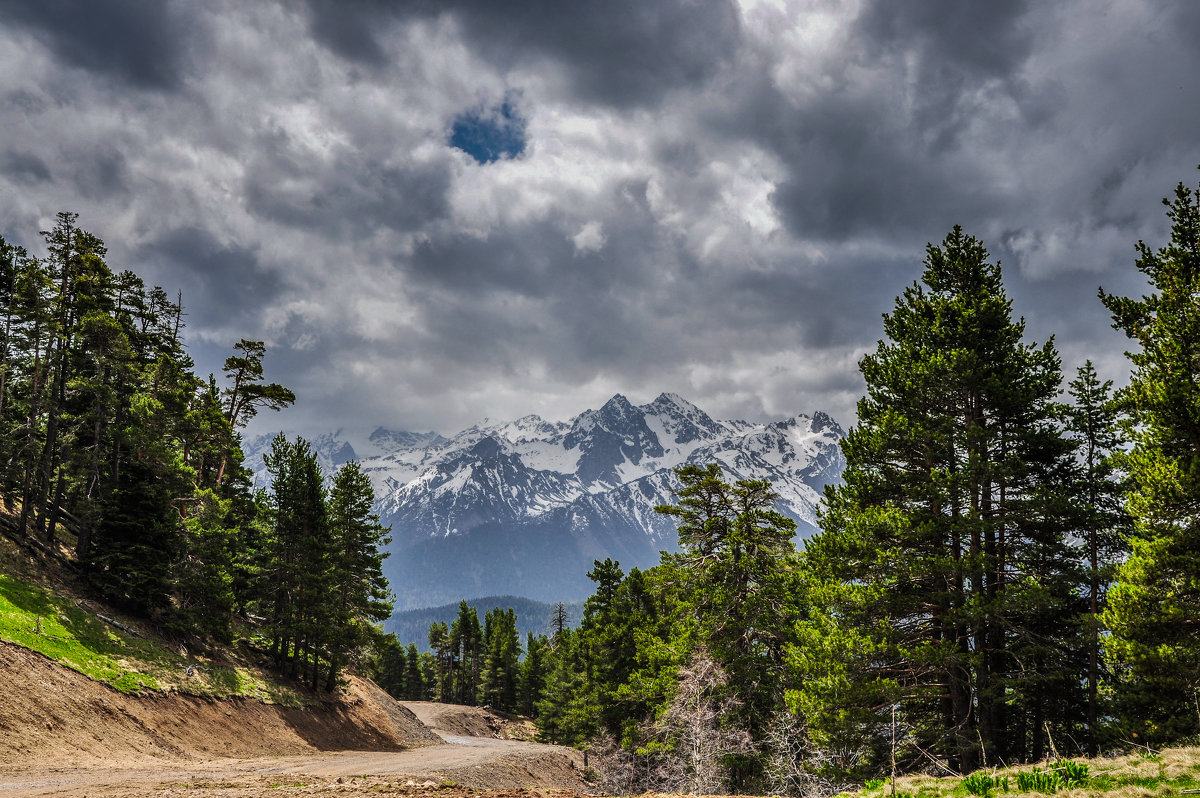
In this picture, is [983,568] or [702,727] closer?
[983,568]

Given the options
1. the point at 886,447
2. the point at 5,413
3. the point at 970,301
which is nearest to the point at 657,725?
the point at 886,447

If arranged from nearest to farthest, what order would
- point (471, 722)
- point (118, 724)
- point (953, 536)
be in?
point (953, 536), point (118, 724), point (471, 722)

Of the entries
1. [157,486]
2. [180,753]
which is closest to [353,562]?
[157,486]

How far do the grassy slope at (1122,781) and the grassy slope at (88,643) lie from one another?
84.7ft

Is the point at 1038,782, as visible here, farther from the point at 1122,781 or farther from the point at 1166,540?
the point at 1166,540

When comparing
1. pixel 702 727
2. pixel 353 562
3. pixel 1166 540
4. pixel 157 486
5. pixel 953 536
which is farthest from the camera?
pixel 353 562

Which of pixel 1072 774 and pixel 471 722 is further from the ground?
pixel 1072 774

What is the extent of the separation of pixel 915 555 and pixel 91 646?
29249 millimetres

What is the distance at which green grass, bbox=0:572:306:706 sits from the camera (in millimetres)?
20531

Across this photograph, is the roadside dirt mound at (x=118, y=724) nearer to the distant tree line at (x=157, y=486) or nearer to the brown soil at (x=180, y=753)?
the brown soil at (x=180, y=753)

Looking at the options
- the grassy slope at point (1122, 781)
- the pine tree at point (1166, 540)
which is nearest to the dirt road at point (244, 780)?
the grassy slope at point (1122, 781)

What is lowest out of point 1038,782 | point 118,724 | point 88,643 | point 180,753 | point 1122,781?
point 180,753

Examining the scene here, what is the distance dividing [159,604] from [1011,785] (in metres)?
33.7

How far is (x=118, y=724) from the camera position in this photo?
65.8 feet
